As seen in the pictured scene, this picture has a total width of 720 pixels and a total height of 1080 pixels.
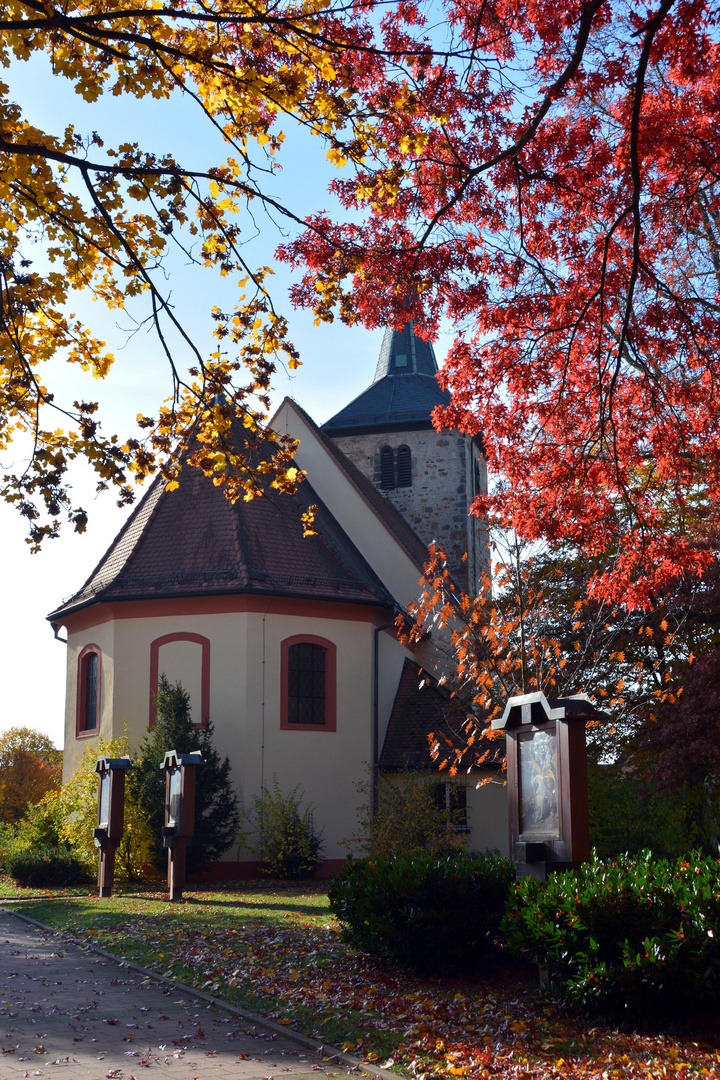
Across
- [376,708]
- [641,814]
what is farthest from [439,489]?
[641,814]

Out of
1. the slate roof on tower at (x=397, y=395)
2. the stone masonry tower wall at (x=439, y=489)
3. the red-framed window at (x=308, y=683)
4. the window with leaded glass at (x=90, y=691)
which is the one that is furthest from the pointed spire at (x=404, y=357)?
the window with leaded glass at (x=90, y=691)

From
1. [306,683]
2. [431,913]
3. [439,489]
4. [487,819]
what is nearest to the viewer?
[431,913]

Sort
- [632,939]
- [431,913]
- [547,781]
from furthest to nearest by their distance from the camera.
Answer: [547,781], [431,913], [632,939]

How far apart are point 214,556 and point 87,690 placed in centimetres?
429

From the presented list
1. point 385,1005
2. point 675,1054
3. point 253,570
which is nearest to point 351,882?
point 385,1005

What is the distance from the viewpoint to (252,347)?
8281 millimetres

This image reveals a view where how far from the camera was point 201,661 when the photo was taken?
20547 millimetres

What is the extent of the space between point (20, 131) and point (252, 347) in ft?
7.70

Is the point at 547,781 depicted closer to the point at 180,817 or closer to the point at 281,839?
the point at 180,817

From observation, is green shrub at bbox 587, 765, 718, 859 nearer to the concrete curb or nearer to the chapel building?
the chapel building

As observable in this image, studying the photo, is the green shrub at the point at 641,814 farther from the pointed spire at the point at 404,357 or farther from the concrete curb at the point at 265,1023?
the pointed spire at the point at 404,357

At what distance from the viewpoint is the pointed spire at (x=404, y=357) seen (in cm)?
3350

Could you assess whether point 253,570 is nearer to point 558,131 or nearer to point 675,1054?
point 558,131

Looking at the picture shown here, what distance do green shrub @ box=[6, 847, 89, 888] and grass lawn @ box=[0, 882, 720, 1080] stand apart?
6.15 metres
